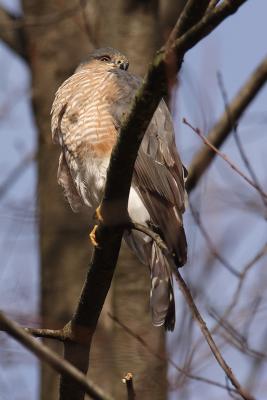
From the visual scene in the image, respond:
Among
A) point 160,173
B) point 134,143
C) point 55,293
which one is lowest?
point 55,293

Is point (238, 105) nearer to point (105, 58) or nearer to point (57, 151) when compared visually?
point (105, 58)

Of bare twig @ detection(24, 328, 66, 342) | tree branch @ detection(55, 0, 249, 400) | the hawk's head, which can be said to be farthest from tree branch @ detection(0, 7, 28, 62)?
bare twig @ detection(24, 328, 66, 342)

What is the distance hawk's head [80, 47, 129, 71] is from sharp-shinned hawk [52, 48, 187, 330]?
74 centimetres

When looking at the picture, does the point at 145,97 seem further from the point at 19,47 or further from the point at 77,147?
the point at 19,47

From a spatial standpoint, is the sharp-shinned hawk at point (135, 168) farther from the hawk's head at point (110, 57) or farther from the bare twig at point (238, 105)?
the bare twig at point (238, 105)

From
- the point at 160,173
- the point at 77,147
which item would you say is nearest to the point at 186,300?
the point at 160,173

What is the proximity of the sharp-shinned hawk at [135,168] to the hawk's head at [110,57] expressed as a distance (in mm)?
741

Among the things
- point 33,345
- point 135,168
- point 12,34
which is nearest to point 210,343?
point 33,345

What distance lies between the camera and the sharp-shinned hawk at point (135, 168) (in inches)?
169

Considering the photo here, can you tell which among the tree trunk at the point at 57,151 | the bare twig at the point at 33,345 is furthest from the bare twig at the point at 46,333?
the tree trunk at the point at 57,151

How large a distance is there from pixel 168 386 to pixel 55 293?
12.2 ft

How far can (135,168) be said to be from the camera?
14.5 feet

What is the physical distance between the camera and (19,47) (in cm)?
732

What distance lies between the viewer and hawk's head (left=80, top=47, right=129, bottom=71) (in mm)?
5844
